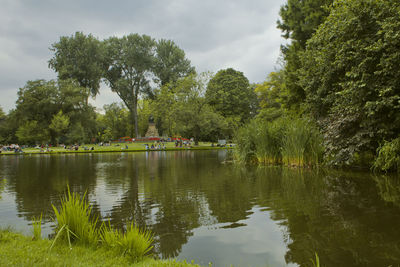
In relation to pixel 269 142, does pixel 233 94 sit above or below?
above

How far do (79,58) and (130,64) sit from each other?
10.4m

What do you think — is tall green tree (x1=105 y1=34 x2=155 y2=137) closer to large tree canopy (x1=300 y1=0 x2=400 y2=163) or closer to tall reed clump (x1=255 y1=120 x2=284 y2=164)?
tall reed clump (x1=255 y1=120 x2=284 y2=164)

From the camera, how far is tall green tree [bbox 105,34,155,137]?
55031 millimetres

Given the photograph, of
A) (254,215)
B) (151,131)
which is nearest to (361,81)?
(254,215)

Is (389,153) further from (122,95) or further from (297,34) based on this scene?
(122,95)

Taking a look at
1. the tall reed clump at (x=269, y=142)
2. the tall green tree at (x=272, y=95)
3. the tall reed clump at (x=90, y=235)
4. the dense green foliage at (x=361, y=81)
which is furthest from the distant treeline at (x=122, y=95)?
the tall reed clump at (x=90, y=235)

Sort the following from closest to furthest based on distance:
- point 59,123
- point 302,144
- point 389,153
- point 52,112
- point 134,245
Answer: point 134,245 < point 389,153 < point 302,144 < point 59,123 < point 52,112

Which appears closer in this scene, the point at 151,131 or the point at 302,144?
the point at 302,144

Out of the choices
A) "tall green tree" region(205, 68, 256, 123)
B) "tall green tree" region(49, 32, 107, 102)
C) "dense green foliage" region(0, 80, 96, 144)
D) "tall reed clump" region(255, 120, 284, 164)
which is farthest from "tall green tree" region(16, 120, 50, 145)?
"tall reed clump" region(255, 120, 284, 164)

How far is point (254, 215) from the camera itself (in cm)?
596

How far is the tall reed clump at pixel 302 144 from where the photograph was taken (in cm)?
1327

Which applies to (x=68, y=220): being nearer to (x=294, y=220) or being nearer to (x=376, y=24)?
(x=294, y=220)

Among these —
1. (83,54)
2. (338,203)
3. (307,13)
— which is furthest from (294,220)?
(83,54)

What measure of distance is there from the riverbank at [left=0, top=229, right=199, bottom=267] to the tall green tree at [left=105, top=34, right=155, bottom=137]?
174ft
